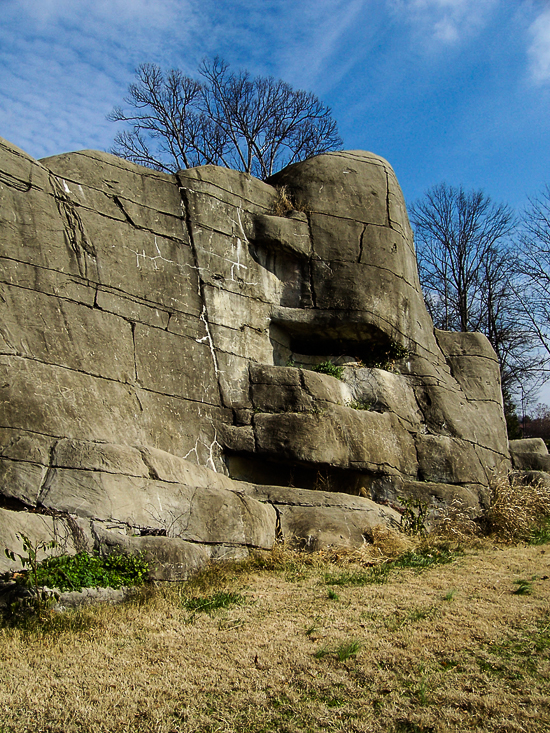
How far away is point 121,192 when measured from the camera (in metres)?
9.18

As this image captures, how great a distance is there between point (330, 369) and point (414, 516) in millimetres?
2478

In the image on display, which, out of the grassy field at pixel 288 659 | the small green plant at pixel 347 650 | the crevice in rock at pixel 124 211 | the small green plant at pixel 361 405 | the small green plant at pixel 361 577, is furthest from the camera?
the small green plant at pixel 361 405

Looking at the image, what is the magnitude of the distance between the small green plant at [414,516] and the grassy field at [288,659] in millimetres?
1857

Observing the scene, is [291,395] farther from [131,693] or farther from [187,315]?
[131,693]

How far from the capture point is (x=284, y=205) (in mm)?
11062

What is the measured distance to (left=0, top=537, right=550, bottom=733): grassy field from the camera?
404cm

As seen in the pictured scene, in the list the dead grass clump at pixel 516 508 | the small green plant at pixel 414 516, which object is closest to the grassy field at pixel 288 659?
the small green plant at pixel 414 516

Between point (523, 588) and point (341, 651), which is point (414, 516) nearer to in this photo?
point (523, 588)

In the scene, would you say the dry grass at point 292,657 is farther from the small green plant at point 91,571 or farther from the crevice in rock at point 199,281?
the crevice in rock at point 199,281

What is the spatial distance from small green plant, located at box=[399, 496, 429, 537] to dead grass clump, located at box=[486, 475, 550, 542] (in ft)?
3.36

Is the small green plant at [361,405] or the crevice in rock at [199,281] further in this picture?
the small green plant at [361,405]

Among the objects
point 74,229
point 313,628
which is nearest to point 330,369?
point 74,229

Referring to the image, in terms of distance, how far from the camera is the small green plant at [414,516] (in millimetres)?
8852

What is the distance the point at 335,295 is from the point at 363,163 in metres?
2.66
